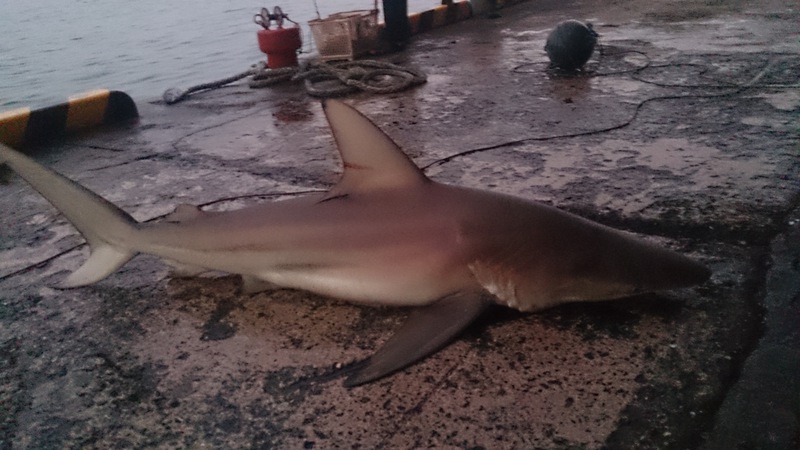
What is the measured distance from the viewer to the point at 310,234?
1.89 meters

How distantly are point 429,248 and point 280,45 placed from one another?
5081 mm

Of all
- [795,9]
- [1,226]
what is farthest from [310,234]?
[795,9]

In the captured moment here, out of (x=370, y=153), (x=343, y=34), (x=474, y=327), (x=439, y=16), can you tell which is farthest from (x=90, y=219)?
(x=439, y=16)

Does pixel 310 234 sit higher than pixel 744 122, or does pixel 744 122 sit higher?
pixel 310 234

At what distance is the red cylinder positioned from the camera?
20.5 ft

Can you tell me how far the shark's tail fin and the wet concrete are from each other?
128 millimetres

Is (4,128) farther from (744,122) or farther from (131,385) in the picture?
(744,122)

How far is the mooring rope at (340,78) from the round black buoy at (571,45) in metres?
1.12

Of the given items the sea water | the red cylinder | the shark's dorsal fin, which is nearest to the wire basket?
the red cylinder

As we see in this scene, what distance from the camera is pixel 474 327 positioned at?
73.5 inches

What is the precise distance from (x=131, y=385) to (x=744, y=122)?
338 centimetres

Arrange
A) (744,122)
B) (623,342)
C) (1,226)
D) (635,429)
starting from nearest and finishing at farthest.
A: (635,429)
(623,342)
(1,226)
(744,122)

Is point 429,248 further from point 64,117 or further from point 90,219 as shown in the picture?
point 64,117

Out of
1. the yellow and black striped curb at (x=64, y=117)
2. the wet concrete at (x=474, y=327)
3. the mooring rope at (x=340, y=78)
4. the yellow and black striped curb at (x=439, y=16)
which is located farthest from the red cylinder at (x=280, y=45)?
the yellow and black striped curb at (x=439, y=16)
